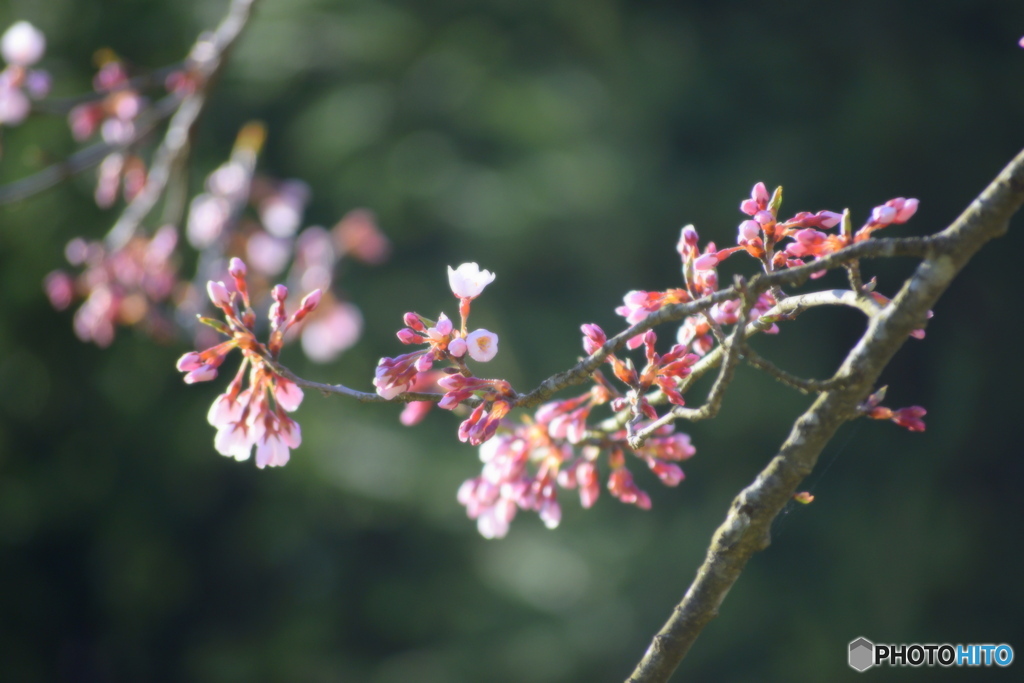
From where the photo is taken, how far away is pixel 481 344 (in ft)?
2.03

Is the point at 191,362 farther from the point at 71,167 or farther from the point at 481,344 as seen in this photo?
the point at 71,167

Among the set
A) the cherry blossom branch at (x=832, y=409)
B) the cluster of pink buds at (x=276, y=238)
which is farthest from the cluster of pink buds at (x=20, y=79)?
the cherry blossom branch at (x=832, y=409)

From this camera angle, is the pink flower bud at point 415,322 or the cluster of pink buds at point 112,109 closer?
the pink flower bud at point 415,322

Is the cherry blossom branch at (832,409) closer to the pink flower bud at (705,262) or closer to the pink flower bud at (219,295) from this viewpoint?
the pink flower bud at (705,262)

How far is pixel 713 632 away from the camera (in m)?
3.12

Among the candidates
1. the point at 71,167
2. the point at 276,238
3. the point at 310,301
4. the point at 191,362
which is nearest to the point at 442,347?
the point at 310,301

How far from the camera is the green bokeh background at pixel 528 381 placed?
3.16 m

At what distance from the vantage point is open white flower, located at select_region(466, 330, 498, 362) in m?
0.61

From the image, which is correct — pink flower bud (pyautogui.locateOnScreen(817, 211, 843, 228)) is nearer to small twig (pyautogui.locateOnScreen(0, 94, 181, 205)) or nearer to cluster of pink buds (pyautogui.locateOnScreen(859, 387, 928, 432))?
cluster of pink buds (pyautogui.locateOnScreen(859, 387, 928, 432))

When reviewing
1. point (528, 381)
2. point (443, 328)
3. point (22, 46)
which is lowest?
point (443, 328)

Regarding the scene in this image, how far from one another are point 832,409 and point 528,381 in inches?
111

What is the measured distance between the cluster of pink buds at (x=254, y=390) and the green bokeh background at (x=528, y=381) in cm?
257

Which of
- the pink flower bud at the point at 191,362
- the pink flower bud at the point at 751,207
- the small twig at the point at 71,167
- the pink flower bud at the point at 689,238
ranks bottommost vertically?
the pink flower bud at the point at 191,362

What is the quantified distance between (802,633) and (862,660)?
1.97 metres
